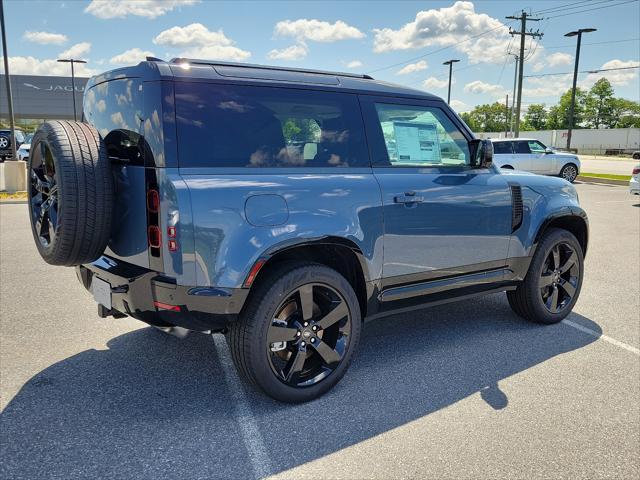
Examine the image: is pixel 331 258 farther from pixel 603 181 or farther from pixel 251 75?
pixel 603 181

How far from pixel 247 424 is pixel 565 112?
11064 centimetres

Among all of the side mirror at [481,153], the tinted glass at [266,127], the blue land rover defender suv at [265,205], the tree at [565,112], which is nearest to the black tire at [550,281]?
the blue land rover defender suv at [265,205]

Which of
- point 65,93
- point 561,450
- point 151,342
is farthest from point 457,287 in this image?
point 65,93

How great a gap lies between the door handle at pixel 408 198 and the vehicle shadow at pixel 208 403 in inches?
46.5

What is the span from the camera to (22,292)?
5.34 metres

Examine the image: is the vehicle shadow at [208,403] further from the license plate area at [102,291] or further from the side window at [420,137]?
the side window at [420,137]

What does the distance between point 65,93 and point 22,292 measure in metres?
66.4


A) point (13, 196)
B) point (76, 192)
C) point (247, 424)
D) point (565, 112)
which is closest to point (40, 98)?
A: point (13, 196)

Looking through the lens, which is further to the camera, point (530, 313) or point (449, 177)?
point (530, 313)

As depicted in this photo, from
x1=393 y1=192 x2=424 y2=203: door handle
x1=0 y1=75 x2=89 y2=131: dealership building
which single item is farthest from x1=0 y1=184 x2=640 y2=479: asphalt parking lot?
x1=0 y1=75 x2=89 y2=131: dealership building

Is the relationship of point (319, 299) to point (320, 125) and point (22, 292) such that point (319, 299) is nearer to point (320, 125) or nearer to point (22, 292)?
point (320, 125)

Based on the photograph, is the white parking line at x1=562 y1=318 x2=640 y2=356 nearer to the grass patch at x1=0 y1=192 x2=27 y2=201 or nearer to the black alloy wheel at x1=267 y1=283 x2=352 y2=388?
the black alloy wheel at x1=267 y1=283 x2=352 y2=388

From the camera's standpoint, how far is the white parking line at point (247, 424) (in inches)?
103

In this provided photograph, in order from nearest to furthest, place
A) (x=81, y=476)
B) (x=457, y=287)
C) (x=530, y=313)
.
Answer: (x=81, y=476) < (x=457, y=287) < (x=530, y=313)
